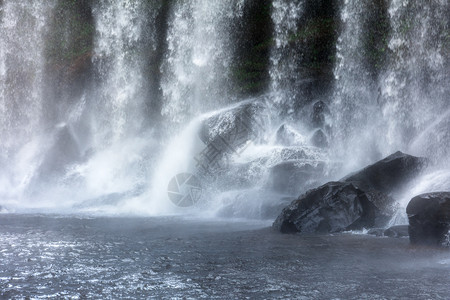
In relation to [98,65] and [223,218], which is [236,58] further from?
[223,218]

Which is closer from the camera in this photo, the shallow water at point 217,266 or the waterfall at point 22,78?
the shallow water at point 217,266

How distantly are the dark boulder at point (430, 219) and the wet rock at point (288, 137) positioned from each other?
12.1 metres

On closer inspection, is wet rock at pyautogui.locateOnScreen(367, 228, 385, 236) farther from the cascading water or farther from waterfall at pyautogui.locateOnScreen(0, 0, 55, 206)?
waterfall at pyautogui.locateOnScreen(0, 0, 55, 206)

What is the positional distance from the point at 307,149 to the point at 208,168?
4.46m

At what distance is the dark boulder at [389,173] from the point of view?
11755mm

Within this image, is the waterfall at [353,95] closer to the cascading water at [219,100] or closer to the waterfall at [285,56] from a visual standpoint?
the cascading water at [219,100]

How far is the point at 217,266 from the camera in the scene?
6523mm

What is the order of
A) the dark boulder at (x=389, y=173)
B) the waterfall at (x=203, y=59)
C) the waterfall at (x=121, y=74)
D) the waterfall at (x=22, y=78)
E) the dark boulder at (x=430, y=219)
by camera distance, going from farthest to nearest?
the waterfall at (x=22, y=78), the waterfall at (x=121, y=74), the waterfall at (x=203, y=59), the dark boulder at (x=389, y=173), the dark boulder at (x=430, y=219)

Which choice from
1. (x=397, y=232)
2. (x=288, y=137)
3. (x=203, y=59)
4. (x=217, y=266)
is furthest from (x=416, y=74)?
(x=217, y=266)

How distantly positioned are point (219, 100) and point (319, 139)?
663 cm

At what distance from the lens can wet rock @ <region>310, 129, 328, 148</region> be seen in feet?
67.9

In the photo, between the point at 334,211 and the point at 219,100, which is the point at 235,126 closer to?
the point at 219,100

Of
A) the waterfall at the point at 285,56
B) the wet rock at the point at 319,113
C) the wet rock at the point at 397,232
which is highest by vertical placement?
the waterfall at the point at 285,56

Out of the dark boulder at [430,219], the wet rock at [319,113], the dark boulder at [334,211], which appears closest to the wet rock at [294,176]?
the dark boulder at [334,211]
